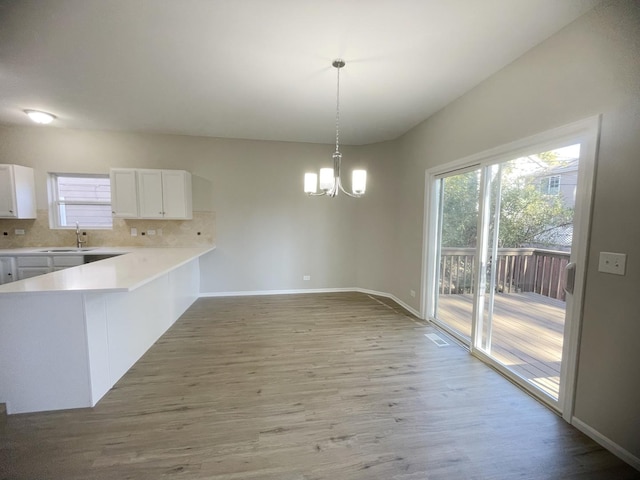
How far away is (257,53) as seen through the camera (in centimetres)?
222

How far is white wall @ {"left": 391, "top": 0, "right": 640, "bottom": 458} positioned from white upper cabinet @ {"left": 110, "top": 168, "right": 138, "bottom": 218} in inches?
194

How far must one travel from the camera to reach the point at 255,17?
1.83 m

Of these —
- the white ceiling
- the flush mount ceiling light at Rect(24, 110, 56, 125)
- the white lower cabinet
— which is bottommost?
the white lower cabinet

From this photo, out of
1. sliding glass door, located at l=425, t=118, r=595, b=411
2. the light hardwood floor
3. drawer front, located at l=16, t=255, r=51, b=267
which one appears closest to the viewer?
the light hardwood floor

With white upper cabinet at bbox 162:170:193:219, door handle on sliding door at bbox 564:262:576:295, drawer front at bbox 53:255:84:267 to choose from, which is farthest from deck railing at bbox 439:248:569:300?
drawer front at bbox 53:255:84:267

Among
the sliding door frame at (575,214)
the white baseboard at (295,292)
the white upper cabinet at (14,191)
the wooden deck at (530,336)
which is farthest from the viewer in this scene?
the white baseboard at (295,292)

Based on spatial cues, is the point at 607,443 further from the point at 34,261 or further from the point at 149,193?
the point at 34,261

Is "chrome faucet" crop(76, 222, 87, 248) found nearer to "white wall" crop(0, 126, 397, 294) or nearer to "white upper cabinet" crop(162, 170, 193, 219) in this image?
"white wall" crop(0, 126, 397, 294)

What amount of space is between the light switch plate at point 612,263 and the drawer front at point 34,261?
5.83 meters

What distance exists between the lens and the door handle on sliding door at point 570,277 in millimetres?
1856

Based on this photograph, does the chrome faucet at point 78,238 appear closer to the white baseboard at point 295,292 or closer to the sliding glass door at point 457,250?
the white baseboard at point 295,292

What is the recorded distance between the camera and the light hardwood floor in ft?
4.97

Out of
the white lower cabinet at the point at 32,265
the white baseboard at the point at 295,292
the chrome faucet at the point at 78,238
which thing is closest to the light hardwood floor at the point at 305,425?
the white baseboard at the point at 295,292

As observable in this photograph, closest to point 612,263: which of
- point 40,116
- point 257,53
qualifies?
point 257,53
